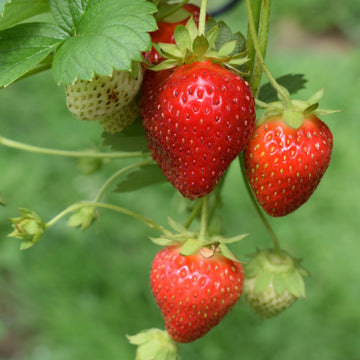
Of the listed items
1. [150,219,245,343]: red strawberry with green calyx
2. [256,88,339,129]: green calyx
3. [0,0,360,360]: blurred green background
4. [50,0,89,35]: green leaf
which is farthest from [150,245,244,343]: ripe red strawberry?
[0,0,360,360]: blurred green background

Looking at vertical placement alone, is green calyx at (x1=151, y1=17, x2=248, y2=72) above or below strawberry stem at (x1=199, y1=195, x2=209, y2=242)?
above

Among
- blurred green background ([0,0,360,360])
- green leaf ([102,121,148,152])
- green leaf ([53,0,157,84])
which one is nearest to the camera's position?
green leaf ([53,0,157,84])

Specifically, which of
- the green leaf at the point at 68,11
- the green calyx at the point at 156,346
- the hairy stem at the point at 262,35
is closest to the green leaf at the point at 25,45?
the green leaf at the point at 68,11

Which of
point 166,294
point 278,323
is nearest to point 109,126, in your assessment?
point 166,294

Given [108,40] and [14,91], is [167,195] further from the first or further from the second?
[108,40]

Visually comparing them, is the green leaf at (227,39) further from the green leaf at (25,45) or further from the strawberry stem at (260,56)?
the green leaf at (25,45)

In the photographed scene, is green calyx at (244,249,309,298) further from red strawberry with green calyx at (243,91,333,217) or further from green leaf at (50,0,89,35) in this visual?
green leaf at (50,0,89,35)

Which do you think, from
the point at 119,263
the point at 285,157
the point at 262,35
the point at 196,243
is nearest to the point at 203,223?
A: the point at 196,243
